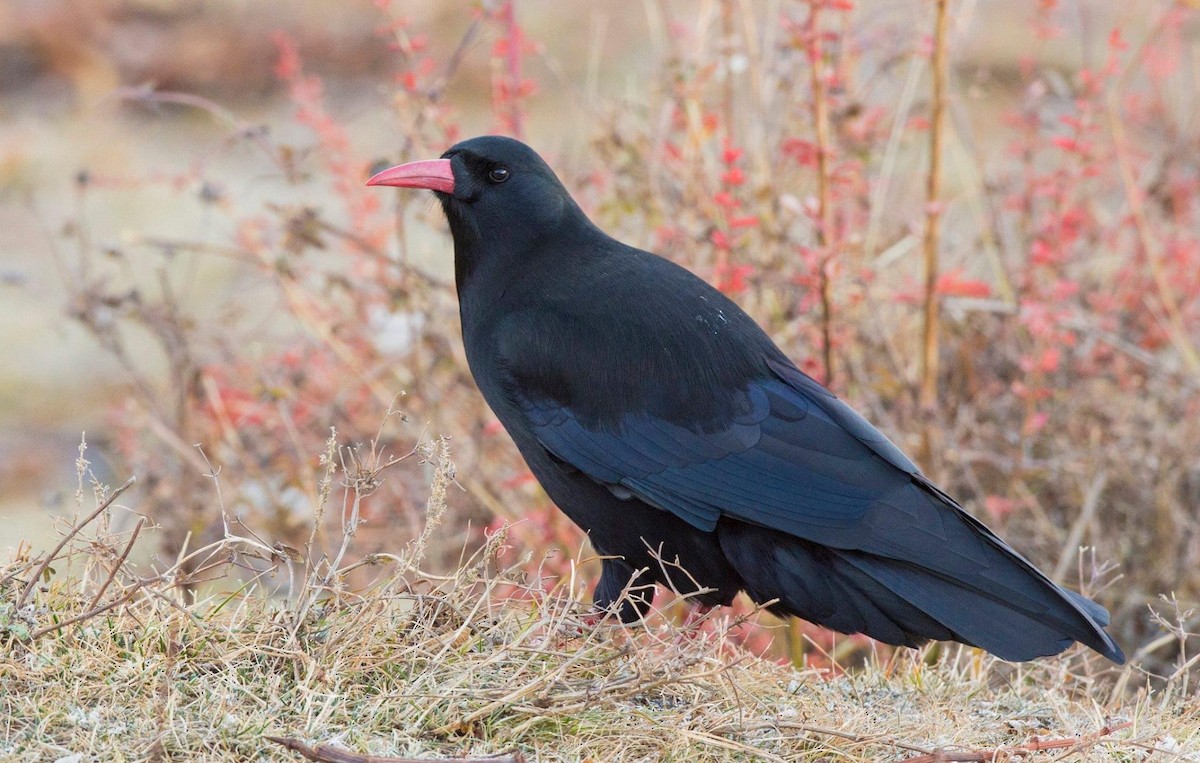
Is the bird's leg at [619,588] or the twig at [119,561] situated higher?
the twig at [119,561]

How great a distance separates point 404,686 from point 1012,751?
1.27 metres

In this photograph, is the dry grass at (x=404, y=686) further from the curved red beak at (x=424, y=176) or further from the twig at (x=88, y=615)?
the curved red beak at (x=424, y=176)

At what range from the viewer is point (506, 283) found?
142 inches

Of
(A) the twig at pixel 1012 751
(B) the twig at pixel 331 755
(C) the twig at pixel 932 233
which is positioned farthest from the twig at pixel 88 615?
(C) the twig at pixel 932 233

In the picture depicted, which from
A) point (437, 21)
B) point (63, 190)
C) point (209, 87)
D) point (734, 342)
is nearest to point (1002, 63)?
point (437, 21)

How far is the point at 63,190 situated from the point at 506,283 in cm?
891

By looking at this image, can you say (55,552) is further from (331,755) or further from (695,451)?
(695,451)

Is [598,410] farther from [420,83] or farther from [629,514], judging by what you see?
[420,83]

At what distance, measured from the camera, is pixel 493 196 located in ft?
12.2

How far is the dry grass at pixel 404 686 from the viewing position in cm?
255

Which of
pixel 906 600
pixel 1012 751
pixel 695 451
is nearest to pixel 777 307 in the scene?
pixel 695 451

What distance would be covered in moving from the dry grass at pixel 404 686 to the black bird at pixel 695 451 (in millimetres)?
255

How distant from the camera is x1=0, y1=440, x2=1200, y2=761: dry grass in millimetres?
2551

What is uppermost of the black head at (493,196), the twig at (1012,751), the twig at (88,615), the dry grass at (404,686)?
the black head at (493,196)
